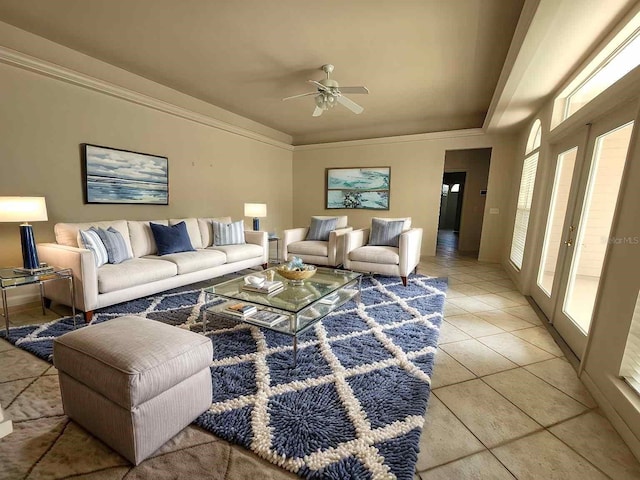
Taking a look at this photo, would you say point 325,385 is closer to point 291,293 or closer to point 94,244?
point 291,293

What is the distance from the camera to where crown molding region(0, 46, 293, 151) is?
2.68 m

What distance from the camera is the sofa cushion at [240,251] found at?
383cm

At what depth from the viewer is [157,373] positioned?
1189mm

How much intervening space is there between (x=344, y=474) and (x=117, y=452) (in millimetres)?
975

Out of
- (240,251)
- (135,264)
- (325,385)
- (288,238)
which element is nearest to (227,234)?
(240,251)

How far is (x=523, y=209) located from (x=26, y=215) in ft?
18.7

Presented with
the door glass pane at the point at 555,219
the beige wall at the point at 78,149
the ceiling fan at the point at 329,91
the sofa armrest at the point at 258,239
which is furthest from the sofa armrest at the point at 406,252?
the beige wall at the point at 78,149

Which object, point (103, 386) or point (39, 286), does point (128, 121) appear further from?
point (103, 386)

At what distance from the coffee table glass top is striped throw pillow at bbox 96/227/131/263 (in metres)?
1.28

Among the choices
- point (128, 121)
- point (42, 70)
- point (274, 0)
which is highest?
point (274, 0)

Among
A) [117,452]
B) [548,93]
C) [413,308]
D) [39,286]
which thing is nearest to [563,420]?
[413,308]

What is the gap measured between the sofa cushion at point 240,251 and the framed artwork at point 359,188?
8.91ft

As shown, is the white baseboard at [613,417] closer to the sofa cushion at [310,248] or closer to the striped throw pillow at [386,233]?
the striped throw pillow at [386,233]

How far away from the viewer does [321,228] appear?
479 cm
